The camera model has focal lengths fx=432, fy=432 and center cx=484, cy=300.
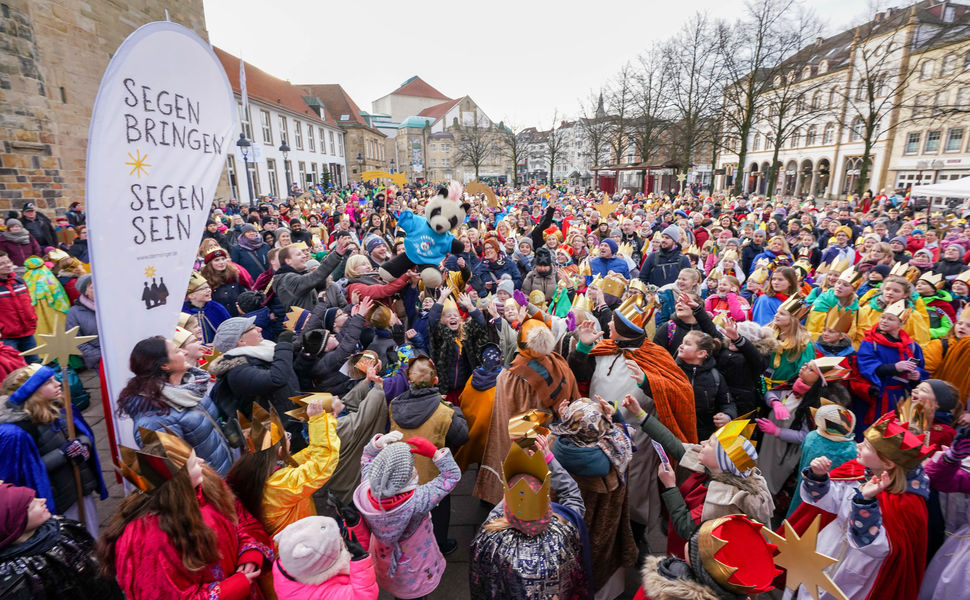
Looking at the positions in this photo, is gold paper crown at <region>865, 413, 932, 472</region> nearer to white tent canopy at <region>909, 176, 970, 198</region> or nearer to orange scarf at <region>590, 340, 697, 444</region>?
orange scarf at <region>590, 340, 697, 444</region>

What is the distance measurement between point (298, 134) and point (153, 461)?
4179cm

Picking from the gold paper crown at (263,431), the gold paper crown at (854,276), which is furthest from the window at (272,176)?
the gold paper crown at (854,276)

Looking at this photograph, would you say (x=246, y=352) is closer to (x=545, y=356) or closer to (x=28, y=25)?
(x=545, y=356)

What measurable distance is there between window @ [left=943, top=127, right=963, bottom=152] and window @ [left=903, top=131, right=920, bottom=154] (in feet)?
5.89

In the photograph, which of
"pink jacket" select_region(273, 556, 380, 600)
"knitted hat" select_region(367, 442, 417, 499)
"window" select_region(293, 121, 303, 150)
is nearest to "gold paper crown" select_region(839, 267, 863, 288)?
"knitted hat" select_region(367, 442, 417, 499)

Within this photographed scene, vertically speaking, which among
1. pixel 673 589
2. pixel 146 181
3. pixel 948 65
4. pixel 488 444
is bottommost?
pixel 488 444

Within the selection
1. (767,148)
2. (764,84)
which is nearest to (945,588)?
(764,84)

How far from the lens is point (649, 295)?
5180 millimetres

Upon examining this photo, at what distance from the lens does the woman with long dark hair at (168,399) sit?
2.28 meters

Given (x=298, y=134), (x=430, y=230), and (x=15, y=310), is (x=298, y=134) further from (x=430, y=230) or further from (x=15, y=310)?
(x=430, y=230)

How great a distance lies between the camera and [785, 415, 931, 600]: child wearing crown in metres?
2.09

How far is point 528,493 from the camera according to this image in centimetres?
190

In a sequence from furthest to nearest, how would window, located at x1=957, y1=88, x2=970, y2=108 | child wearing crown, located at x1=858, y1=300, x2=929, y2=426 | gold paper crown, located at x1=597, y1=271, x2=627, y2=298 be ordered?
window, located at x1=957, y1=88, x2=970, y2=108, gold paper crown, located at x1=597, y1=271, x2=627, y2=298, child wearing crown, located at x1=858, y1=300, x2=929, y2=426

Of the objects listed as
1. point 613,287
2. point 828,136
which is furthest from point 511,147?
point 613,287
